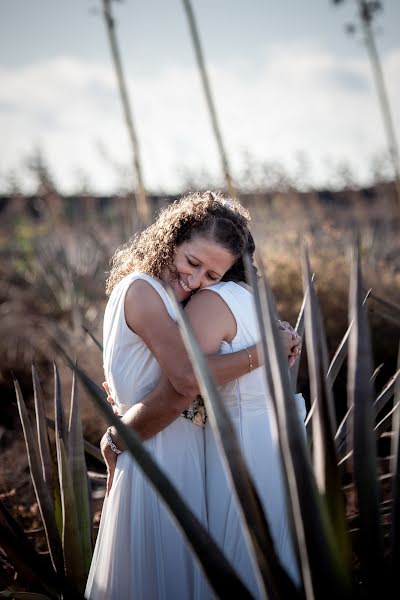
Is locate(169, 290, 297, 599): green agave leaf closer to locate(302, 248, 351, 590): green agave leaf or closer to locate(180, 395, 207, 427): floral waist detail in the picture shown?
locate(302, 248, 351, 590): green agave leaf

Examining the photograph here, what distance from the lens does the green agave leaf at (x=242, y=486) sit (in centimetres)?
111

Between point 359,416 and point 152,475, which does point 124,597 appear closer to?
point 152,475

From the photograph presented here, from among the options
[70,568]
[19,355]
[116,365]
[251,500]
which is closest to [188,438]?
[116,365]

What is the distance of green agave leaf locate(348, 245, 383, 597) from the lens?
1.09 meters

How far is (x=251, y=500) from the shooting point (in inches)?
46.8

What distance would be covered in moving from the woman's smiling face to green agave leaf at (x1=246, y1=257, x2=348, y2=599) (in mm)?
962

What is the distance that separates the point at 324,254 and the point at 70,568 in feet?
19.5

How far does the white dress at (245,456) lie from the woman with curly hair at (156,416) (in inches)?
2.4

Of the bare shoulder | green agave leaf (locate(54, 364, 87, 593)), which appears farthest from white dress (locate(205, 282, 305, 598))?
green agave leaf (locate(54, 364, 87, 593))

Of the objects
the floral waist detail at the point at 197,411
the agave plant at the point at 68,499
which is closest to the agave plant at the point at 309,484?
the floral waist detail at the point at 197,411

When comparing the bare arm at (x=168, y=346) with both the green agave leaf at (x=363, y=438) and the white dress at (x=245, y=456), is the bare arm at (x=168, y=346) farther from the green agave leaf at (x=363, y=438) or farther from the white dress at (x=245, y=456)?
the green agave leaf at (x=363, y=438)

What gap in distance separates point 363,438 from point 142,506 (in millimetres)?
1048

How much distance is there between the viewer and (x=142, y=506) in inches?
76.8

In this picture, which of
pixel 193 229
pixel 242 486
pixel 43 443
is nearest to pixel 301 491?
pixel 242 486
